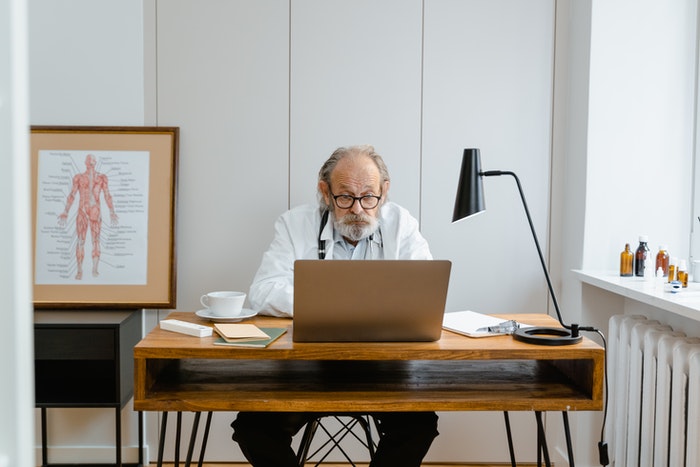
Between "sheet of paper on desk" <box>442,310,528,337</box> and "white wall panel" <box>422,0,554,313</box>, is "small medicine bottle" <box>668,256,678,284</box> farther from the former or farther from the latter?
"sheet of paper on desk" <box>442,310,528,337</box>

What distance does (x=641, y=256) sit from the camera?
2.85 metres

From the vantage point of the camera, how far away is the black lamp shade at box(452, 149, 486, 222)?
79.1 inches

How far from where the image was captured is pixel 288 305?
92.2 inches

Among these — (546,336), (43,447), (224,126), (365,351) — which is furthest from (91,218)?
(546,336)

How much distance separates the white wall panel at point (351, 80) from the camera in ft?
10.4

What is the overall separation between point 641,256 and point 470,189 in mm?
1222

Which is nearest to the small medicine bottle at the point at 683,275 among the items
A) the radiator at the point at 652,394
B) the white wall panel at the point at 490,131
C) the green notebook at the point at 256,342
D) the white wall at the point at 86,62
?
the radiator at the point at 652,394

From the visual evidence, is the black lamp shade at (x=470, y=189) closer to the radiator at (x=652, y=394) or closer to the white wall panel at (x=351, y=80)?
the radiator at (x=652, y=394)

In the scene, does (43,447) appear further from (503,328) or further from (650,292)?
(650,292)

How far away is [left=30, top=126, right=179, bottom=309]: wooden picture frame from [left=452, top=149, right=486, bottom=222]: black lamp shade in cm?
161

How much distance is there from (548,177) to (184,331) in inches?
78.7

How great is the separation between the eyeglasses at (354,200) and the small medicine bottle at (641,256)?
1139 mm

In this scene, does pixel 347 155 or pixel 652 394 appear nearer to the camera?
pixel 652 394

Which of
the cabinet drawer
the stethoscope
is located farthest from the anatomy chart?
the stethoscope
